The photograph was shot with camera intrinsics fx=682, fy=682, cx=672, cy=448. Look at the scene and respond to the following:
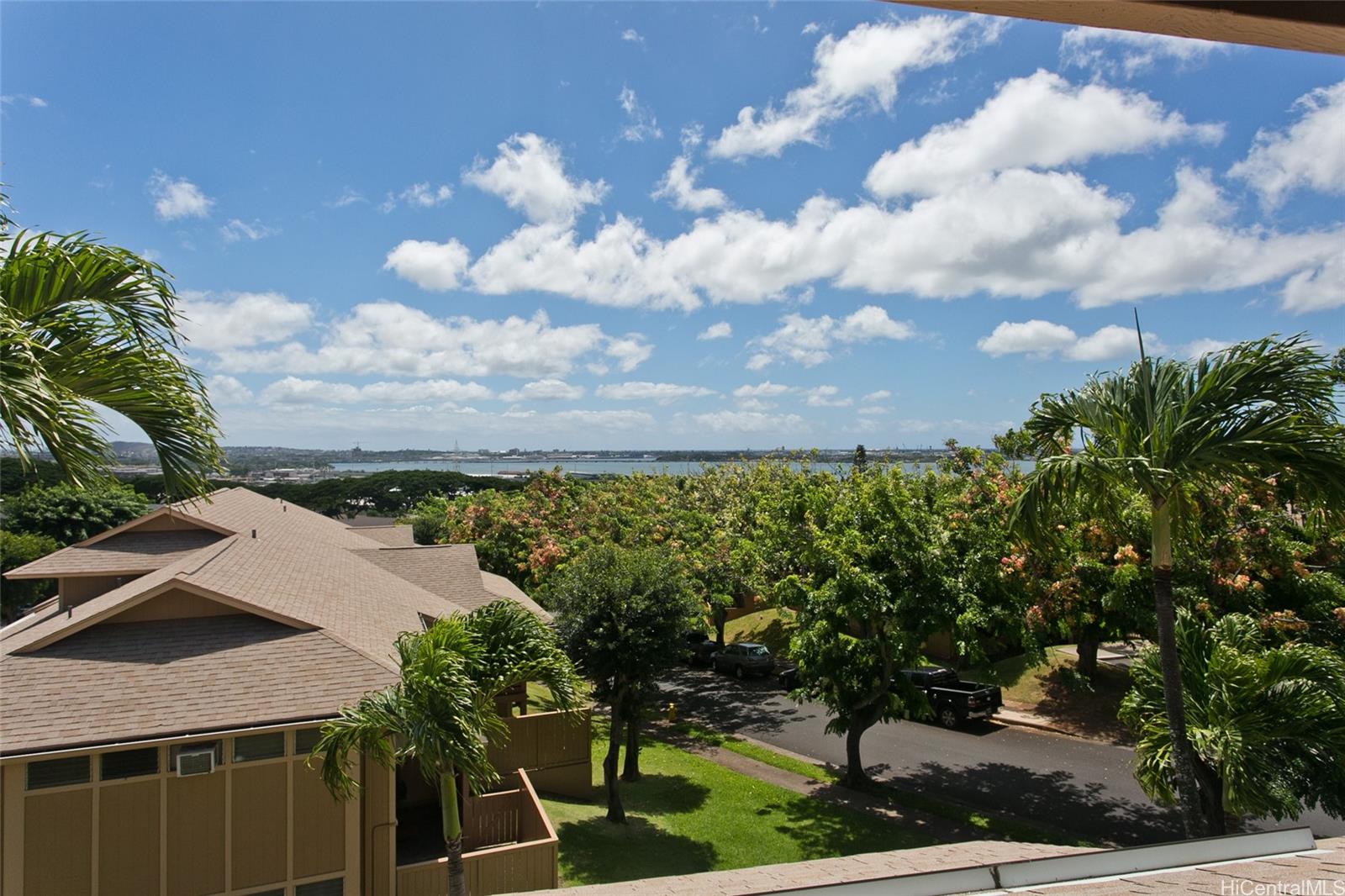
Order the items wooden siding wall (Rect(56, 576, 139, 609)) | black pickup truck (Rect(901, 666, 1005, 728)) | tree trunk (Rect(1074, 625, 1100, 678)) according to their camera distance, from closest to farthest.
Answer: wooden siding wall (Rect(56, 576, 139, 609))
black pickup truck (Rect(901, 666, 1005, 728))
tree trunk (Rect(1074, 625, 1100, 678))

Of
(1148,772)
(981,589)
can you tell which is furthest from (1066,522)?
Answer: (1148,772)

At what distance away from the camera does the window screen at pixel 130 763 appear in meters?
7.94

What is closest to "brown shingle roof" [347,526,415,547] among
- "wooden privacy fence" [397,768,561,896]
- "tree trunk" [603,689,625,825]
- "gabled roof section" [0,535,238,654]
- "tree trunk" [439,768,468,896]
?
"gabled roof section" [0,535,238,654]

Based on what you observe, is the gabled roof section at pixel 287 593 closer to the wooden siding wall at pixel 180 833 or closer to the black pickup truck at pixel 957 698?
the wooden siding wall at pixel 180 833

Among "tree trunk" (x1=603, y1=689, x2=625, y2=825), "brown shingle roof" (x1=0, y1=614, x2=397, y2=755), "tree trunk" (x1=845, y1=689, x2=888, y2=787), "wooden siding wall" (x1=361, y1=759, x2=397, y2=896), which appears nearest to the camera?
"brown shingle roof" (x1=0, y1=614, x2=397, y2=755)

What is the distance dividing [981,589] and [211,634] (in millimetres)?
13775

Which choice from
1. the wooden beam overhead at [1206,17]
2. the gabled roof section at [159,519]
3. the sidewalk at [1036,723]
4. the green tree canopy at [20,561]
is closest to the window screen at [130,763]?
the gabled roof section at [159,519]

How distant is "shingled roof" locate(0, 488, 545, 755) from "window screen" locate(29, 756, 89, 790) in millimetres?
327

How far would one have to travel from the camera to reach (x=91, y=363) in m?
4.13

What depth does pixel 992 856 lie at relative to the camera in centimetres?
483

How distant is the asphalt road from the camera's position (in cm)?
1391

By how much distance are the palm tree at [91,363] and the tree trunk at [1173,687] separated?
964cm

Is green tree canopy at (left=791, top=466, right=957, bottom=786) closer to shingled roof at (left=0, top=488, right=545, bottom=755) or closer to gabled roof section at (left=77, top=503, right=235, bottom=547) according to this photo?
shingled roof at (left=0, top=488, right=545, bottom=755)

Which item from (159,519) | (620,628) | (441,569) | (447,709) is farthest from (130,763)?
(441,569)
